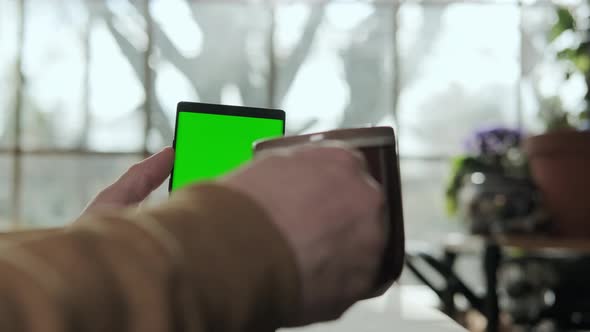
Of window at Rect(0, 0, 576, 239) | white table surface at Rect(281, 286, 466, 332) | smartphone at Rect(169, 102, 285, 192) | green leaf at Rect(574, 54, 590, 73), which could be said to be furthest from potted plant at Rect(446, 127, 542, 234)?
window at Rect(0, 0, 576, 239)

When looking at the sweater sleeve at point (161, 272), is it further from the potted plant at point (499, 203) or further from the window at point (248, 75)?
the window at point (248, 75)

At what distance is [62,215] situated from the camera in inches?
174

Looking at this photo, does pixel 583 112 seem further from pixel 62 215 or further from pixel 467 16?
pixel 62 215

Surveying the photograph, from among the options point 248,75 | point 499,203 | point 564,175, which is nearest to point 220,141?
point 499,203

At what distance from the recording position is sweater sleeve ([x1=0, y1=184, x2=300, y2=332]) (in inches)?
8.5

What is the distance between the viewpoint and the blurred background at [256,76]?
433cm

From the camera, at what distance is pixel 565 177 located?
1.65 meters

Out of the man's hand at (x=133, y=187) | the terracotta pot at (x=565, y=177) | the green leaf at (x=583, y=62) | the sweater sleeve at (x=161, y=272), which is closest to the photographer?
the sweater sleeve at (x=161, y=272)

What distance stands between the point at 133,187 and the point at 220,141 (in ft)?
0.34

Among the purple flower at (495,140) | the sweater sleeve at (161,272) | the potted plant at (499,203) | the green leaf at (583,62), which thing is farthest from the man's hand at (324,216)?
the green leaf at (583,62)

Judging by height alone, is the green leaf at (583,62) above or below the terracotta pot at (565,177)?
above

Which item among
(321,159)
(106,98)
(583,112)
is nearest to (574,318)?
(583,112)

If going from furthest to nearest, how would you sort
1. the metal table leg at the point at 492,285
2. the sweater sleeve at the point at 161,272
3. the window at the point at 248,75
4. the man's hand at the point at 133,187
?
the window at the point at 248,75
the metal table leg at the point at 492,285
the man's hand at the point at 133,187
the sweater sleeve at the point at 161,272

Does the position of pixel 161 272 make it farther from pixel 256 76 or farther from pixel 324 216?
pixel 256 76
